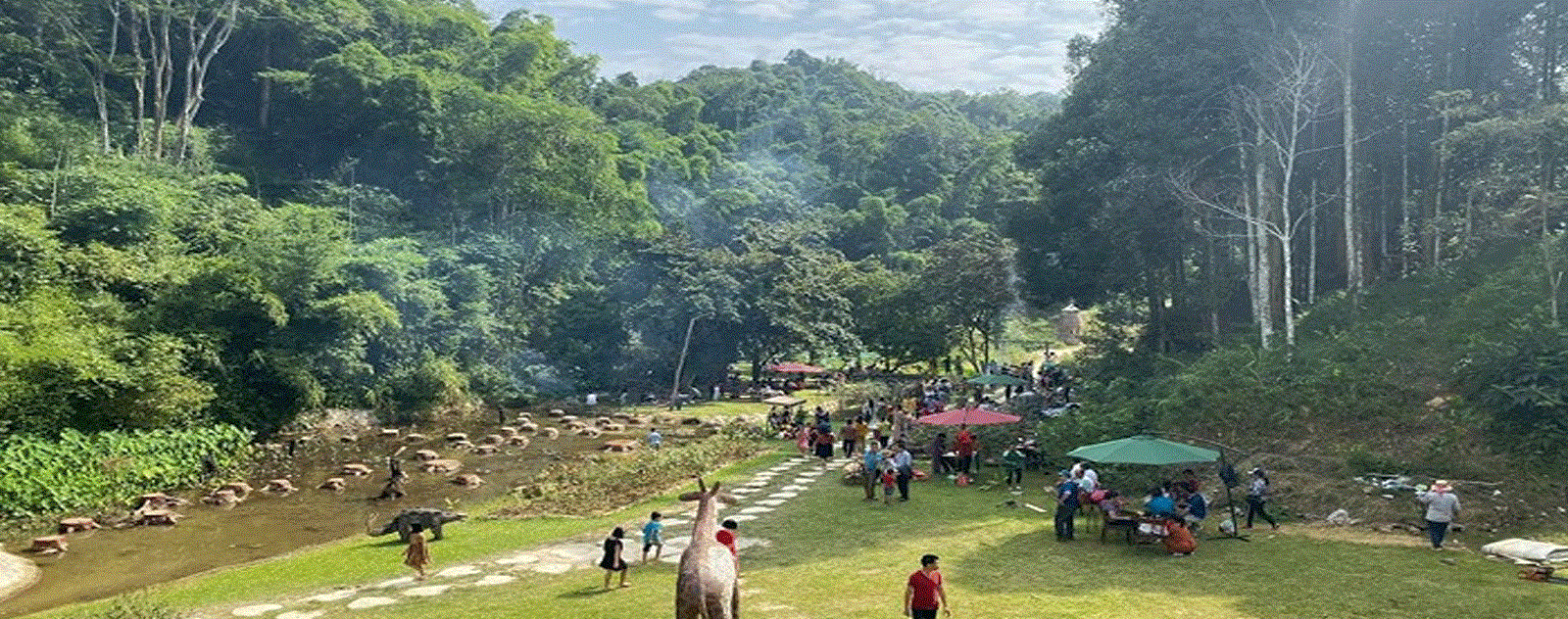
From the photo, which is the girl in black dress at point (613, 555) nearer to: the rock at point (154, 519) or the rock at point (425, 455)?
the rock at point (154, 519)

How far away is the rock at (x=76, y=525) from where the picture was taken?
1908 centimetres

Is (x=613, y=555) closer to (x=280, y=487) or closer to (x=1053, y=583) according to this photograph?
(x=1053, y=583)

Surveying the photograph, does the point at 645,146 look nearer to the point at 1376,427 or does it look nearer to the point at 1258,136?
the point at 1258,136

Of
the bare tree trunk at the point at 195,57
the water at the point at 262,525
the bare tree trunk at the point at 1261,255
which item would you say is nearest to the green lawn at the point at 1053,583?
the water at the point at 262,525

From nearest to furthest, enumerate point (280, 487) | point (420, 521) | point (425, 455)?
point (420, 521) → point (280, 487) → point (425, 455)

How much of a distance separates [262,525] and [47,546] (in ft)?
12.1

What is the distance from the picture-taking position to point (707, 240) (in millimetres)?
64250

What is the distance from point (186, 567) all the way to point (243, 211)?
22.4m

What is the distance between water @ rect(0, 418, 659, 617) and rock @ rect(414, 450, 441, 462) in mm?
339

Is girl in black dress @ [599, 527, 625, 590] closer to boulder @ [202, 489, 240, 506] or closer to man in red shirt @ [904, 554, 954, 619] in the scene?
man in red shirt @ [904, 554, 954, 619]

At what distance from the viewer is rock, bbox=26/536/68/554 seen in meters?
17.6

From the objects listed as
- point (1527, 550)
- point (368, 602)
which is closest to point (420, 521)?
point (368, 602)

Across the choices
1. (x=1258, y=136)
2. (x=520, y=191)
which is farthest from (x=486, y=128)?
(x=1258, y=136)

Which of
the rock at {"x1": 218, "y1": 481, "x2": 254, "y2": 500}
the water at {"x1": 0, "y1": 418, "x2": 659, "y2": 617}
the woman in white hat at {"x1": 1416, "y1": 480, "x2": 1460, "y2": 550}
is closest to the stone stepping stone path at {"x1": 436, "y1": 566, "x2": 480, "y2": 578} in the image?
the water at {"x1": 0, "y1": 418, "x2": 659, "y2": 617}
